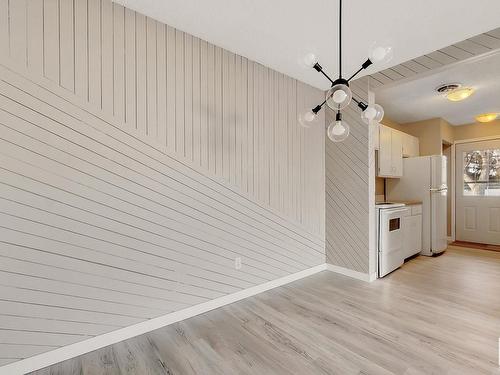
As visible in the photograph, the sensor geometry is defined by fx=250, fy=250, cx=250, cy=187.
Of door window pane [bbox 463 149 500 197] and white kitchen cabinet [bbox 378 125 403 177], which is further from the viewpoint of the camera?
door window pane [bbox 463 149 500 197]

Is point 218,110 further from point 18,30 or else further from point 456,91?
point 456,91

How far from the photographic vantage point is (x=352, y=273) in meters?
3.34

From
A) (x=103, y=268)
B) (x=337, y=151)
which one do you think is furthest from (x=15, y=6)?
(x=337, y=151)

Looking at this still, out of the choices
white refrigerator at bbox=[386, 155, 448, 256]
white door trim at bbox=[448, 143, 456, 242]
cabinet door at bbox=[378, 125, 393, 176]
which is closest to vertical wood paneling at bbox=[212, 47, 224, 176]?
cabinet door at bbox=[378, 125, 393, 176]

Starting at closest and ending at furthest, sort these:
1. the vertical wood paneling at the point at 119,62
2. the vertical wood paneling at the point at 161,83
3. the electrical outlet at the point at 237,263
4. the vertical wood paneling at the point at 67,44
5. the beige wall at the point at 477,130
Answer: the vertical wood paneling at the point at 67,44 < the vertical wood paneling at the point at 119,62 < the vertical wood paneling at the point at 161,83 < the electrical outlet at the point at 237,263 < the beige wall at the point at 477,130

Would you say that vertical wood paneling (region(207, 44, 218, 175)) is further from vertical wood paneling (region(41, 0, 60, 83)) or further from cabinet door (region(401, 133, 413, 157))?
cabinet door (region(401, 133, 413, 157))

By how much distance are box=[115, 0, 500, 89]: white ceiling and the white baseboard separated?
7.65 ft

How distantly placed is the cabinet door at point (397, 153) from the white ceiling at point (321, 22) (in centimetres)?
190

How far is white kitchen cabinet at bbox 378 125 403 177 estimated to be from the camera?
402 cm

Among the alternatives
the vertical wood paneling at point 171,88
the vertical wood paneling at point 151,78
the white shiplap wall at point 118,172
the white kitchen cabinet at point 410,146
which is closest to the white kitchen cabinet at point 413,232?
the white kitchen cabinet at point 410,146

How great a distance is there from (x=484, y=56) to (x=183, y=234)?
10.8ft

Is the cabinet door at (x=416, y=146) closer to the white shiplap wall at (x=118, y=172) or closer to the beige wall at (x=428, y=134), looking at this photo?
the beige wall at (x=428, y=134)

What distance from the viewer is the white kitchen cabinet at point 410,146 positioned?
4.61m

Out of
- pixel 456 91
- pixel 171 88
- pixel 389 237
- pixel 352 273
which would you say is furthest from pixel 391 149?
pixel 171 88
